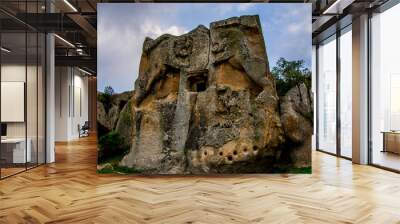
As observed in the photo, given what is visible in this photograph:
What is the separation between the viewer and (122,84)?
6625 millimetres

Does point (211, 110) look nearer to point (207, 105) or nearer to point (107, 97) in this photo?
point (207, 105)

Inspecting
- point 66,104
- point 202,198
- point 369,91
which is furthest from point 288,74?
point 66,104

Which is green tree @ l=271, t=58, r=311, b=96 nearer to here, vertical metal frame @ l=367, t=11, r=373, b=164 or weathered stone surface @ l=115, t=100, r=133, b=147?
vertical metal frame @ l=367, t=11, r=373, b=164

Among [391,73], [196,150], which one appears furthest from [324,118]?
[196,150]

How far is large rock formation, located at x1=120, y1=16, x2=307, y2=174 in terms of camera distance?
6414mm

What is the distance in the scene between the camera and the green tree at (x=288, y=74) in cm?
655

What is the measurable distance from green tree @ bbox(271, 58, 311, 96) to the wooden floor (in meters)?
1.58

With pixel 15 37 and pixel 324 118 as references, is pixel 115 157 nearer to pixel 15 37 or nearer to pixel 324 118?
pixel 15 37

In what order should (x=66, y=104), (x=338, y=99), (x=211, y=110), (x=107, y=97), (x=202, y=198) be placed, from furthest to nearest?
(x=66, y=104)
(x=338, y=99)
(x=107, y=97)
(x=211, y=110)
(x=202, y=198)

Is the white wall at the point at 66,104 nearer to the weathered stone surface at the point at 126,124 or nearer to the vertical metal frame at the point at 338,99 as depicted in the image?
the weathered stone surface at the point at 126,124

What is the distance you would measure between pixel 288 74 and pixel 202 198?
296 centimetres

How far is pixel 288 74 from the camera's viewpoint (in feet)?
21.6

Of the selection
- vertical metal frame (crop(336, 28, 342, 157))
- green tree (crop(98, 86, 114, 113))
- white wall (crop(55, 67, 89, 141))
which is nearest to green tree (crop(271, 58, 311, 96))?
green tree (crop(98, 86, 114, 113))

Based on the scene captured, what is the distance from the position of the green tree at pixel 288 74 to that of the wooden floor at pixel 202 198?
1.58m
